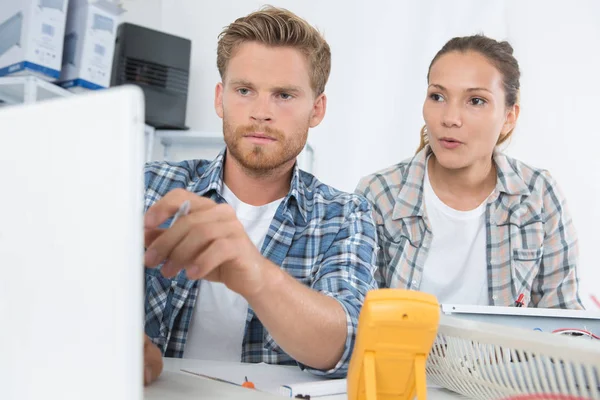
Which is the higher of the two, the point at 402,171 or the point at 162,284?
the point at 402,171

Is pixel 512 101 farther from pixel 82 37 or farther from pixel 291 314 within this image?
pixel 82 37

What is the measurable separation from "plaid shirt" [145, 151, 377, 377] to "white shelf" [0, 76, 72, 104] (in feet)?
3.21

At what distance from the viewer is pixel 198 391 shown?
64 centimetres

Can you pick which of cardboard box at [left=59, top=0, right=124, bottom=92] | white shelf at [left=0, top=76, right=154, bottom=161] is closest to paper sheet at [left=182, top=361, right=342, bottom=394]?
white shelf at [left=0, top=76, right=154, bottom=161]

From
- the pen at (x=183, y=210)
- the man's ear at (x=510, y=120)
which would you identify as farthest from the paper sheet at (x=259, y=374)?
the man's ear at (x=510, y=120)

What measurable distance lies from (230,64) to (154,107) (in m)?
1.55

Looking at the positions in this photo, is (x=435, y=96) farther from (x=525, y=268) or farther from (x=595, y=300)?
(x=595, y=300)

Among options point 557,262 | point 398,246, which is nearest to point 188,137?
point 398,246

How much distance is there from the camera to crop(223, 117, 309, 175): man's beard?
1.23 metres

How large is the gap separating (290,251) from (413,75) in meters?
1.96

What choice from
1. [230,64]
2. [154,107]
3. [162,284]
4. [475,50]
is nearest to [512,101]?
[475,50]

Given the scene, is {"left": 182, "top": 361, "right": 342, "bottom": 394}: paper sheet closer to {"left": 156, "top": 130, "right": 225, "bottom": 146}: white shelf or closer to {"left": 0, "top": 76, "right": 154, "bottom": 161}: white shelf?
{"left": 0, "top": 76, "right": 154, "bottom": 161}: white shelf

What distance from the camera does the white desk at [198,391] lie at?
614 millimetres

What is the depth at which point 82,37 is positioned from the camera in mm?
2244
